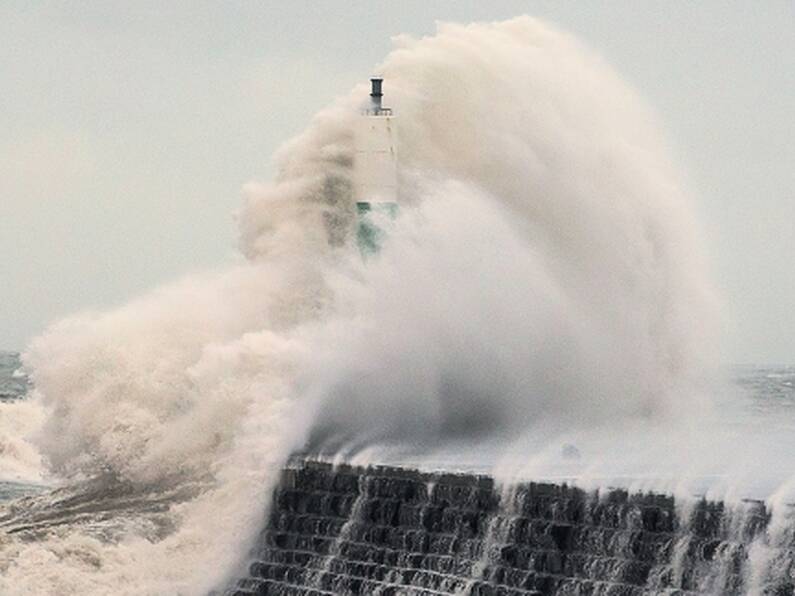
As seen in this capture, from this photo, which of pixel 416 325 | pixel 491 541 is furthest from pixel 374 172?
pixel 491 541

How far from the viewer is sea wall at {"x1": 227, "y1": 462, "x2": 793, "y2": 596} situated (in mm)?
20188

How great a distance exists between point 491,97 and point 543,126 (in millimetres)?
795

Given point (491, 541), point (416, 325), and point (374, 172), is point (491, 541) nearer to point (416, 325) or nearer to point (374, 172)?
point (416, 325)

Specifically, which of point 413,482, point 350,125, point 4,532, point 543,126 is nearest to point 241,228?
point 350,125

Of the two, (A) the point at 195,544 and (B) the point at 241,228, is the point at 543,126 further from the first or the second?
(A) the point at 195,544

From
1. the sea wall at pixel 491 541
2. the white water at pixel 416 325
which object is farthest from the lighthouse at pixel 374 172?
the sea wall at pixel 491 541

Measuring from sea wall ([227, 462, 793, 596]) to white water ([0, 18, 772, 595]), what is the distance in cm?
88

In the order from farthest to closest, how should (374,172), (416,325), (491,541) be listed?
(374,172), (416,325), (491,541)

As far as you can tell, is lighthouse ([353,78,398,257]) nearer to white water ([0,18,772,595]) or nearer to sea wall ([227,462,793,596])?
white water ([0,18,772,595])

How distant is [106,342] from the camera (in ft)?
98.5

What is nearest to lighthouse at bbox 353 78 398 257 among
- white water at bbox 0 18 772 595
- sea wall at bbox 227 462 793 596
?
white water at bbox 0 18 772 595

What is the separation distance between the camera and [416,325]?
28844 millimetres

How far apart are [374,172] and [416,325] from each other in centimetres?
300

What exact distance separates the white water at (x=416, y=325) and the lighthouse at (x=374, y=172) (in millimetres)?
289
